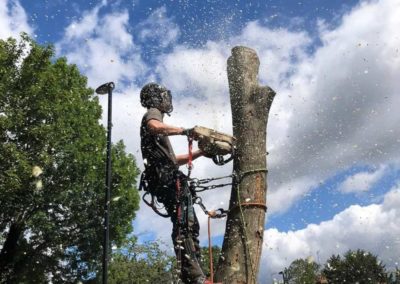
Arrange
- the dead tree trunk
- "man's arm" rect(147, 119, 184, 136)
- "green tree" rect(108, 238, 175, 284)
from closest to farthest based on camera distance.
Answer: "man's arm" rect(147, 119, 184, 136) < the dead tree trunk < "green tree" rect(108, 238, 175, 284)

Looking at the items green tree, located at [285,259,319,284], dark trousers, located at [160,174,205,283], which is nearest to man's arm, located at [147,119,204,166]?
dark trousers, located at [160,174,205,283]

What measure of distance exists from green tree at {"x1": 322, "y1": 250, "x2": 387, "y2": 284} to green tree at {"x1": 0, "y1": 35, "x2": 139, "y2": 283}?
130 ft

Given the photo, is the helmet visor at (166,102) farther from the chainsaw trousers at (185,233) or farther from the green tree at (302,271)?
the green tree at (302,271)

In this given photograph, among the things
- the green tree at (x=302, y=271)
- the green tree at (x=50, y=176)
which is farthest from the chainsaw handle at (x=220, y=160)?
the green tree at (x=302, y=271)

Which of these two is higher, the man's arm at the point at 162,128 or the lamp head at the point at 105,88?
the lamp head at the point at 105,88

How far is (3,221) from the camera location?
17406mm

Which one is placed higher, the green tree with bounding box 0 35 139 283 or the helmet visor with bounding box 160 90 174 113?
the green tree with bounding box 0 35 139 283

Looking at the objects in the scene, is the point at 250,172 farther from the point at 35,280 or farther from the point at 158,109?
the point at 35,280

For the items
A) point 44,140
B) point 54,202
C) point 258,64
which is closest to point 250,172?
point 258,64

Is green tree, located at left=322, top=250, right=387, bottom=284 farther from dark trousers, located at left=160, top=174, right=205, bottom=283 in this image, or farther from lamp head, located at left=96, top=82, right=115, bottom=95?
dark trousers, located at left=160, top=174, right=205, bottom=283

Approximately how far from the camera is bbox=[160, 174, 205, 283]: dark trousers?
12.7ft

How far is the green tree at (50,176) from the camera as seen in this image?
15781 millimetres

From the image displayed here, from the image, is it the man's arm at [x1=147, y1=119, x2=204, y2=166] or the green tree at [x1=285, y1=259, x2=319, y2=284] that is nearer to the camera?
the man's arm at [x1=147, y1=119, x2=204, y2=166]

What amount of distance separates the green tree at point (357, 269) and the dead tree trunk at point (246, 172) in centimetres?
5036
